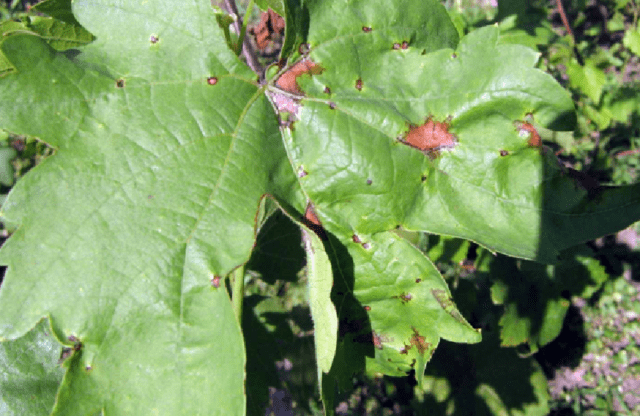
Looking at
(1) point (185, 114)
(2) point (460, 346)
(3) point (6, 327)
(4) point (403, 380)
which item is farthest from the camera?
(4) point (403, 380)

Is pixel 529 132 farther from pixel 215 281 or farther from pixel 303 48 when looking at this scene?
pixel 215 281

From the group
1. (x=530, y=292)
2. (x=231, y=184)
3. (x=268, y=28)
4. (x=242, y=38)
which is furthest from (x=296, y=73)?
(x=530, y=292)

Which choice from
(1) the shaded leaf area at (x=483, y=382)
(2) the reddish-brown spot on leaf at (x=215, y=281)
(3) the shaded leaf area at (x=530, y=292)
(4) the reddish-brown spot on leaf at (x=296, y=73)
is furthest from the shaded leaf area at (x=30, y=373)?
(1) the shaded leaf area at (x=483, y=382)

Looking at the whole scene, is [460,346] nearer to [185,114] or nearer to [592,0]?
[185,114]

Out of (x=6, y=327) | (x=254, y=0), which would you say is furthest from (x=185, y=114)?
(x=6, y=327)

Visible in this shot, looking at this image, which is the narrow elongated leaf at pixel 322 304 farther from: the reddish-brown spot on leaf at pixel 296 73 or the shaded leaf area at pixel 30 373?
the shaded leaf area at pixel 30 373
